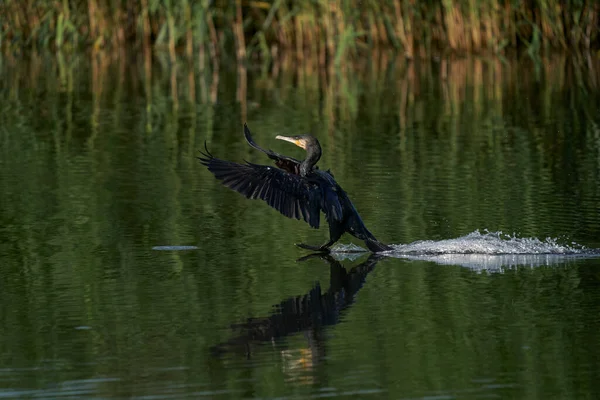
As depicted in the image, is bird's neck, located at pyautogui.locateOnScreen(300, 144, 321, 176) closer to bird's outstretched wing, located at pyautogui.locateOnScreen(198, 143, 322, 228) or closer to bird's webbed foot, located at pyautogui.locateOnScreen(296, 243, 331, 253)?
bird's outstretched wing, located at pyautogui.locateOnScreen(198, 143, 322, 228)

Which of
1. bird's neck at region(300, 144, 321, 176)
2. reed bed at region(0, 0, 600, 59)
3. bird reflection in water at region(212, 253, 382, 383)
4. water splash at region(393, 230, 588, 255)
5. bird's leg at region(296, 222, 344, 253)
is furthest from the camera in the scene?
reed bed at region(0, 0, 600, 59)

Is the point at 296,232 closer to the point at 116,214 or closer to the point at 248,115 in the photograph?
the point at 116,214

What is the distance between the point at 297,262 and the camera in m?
7.24

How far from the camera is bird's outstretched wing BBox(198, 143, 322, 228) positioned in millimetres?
7285

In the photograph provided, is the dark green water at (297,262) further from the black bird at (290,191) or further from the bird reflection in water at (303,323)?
the black bird at (290,191)

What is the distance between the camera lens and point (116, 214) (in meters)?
8.55

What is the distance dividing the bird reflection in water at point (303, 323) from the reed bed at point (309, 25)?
38.5 ft

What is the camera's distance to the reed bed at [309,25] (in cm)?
1855

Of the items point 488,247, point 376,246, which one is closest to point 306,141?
point 376,246

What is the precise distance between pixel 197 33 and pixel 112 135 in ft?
21.6

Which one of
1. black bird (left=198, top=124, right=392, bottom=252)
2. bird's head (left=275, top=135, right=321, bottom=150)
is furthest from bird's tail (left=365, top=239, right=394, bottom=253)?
bird's head (left=275, top=135, right=321, bottom=150)

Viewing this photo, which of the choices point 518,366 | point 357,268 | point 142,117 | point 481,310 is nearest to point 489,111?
point 142,117

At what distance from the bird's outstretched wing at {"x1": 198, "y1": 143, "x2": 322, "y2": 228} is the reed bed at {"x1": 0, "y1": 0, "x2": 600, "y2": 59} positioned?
1088 centimetres

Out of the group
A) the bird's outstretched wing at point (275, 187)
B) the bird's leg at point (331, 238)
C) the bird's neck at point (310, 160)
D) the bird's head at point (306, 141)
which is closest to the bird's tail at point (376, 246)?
the bird's leg at point (331, 238)
